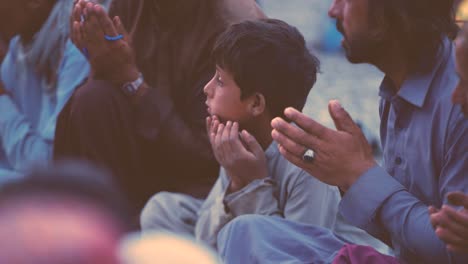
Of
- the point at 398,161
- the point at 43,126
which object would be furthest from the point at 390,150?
the point at 43,126

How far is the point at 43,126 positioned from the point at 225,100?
113cm

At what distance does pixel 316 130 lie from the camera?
1.64 metres

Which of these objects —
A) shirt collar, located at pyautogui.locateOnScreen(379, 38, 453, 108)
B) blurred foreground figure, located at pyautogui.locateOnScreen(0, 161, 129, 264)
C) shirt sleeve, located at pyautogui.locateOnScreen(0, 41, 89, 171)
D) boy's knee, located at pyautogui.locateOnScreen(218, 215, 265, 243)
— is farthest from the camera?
shirt sleeve, located at pyautogui.locateOnScreen(0, 41, 89, 171)

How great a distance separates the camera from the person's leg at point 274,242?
1.80 metres

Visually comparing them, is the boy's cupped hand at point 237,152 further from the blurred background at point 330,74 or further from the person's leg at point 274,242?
the blurred background at point 330,74

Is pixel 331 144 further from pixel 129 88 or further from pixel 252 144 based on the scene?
pixel 129 88

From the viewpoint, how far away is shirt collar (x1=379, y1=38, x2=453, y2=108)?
1.71 meters

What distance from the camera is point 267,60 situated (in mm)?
2186

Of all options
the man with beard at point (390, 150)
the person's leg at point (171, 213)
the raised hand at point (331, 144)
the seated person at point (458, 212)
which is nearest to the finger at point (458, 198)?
the seated person at point (458, 212)

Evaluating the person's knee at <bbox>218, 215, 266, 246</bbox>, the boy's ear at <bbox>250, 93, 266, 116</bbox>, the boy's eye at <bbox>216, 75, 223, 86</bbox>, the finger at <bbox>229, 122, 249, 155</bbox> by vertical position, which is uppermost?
the boy's eye at <bbox>216, 75, 223, 86</bbox>

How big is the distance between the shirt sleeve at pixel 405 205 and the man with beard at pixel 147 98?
2.94ft

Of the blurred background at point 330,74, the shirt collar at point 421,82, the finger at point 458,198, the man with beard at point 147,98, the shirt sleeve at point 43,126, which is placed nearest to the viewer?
the finger at point 458,198

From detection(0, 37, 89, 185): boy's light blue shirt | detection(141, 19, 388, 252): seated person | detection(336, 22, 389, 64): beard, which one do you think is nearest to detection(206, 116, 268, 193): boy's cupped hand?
detection(141, 19, 388, 252): seated person

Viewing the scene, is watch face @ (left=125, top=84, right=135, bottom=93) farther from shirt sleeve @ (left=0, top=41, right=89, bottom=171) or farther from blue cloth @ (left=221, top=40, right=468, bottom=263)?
blue cloth @ (left=221, top=40, right=468, bottom=263)
